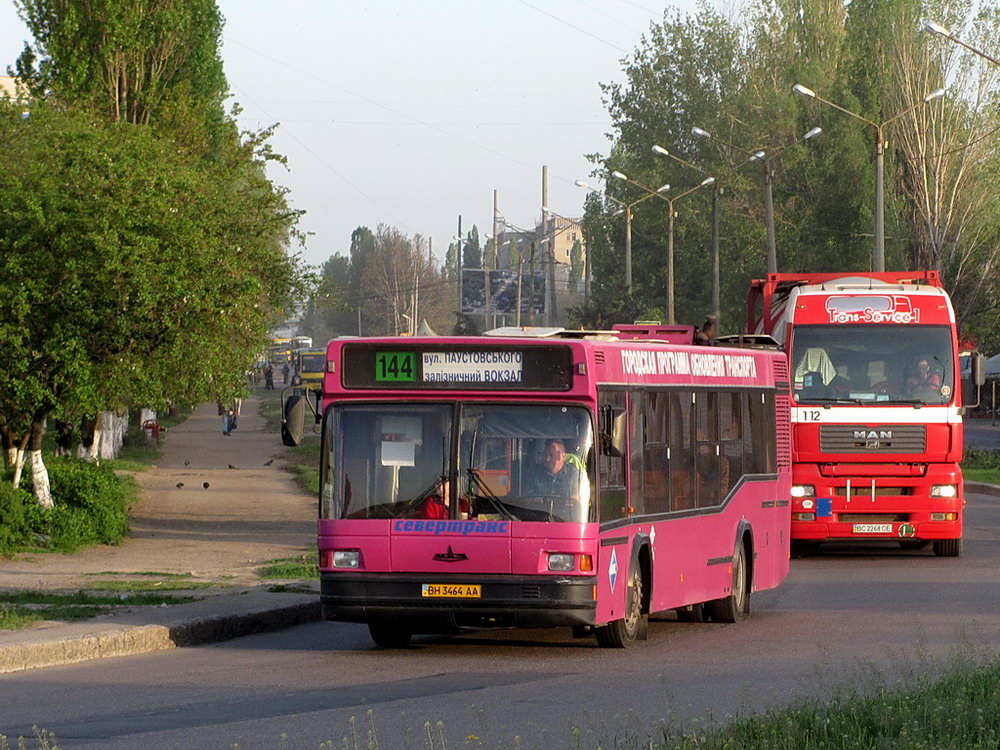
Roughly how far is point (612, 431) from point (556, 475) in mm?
586

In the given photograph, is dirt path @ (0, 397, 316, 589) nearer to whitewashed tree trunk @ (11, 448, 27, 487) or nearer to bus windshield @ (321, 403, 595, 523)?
whitewashed tree trunk @ (11, 448, 27, 487)

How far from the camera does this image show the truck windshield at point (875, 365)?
71.8 ft

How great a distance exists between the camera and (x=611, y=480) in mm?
13180

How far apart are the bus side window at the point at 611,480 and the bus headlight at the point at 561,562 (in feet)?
1.46

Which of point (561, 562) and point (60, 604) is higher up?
point (561, 562)

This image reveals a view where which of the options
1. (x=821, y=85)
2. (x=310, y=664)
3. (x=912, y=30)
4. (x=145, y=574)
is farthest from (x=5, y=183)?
(x=821, y=85)

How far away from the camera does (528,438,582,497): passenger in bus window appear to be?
42.0ft

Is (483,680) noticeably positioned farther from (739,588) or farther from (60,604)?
(60,604)

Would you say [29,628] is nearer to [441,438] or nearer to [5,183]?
[441,438]

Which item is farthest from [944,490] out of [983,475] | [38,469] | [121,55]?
[121,55]

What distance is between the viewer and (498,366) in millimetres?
13047

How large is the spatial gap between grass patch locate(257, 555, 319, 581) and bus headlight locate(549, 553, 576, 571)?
6.56 metres

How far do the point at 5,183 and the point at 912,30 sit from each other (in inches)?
1812

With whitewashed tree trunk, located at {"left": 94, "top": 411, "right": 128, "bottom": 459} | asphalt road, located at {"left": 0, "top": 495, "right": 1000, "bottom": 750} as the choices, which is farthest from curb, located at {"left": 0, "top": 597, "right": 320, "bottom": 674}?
whitewashed tree trunk, located at {"left": 94, "top": 411, "right": 128, "bottom": 459}
